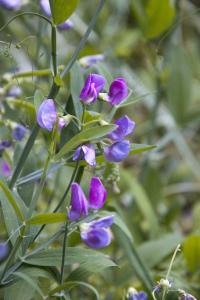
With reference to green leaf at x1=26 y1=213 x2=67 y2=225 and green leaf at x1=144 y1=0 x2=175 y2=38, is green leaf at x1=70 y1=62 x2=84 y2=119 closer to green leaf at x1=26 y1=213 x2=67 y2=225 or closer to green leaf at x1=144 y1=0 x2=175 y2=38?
green leaf at x1=26 y1=213 x2=67 y2=225

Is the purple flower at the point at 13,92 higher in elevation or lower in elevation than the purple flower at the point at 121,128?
lower

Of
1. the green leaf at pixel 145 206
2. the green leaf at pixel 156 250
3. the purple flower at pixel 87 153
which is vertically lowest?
the green leaf at pixel 145 206

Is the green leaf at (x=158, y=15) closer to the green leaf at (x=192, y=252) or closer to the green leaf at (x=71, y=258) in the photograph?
the green leaf at (x=192, y=252)

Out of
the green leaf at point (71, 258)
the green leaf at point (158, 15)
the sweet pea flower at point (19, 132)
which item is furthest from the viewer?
the green leaf at point (158, 15)

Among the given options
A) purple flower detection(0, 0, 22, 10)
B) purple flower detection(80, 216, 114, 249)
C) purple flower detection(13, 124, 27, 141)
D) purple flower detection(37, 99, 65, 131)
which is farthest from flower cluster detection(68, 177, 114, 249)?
purple flower detection(0, 0, 22, 10)

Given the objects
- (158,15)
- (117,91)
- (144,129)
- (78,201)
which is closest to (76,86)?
(117,91)

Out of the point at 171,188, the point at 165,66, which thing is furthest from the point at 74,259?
the point at 171,188

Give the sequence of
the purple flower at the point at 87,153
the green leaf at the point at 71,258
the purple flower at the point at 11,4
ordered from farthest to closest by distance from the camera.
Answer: the purple flower at the point at 11,4 < the green leaf at the point at 71,258 < the purple flower at the point at 87,153

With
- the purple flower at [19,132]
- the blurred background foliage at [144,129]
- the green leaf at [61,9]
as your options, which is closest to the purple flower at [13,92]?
the blurred background foliage at [144,129]

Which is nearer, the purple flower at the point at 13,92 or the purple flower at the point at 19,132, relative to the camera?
the purple flower at the point at 19,132
